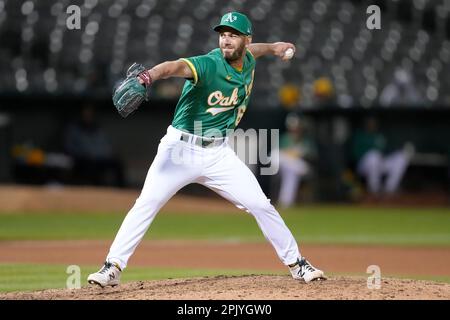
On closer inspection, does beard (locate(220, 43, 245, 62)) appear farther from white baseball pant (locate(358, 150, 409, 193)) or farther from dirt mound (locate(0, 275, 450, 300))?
white baseball pant (locate(358, 150, 409, 193))

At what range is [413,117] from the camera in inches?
757

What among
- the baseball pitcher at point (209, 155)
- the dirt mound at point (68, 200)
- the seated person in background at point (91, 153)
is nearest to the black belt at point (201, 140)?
the baseball pitcher at point (209, 155)

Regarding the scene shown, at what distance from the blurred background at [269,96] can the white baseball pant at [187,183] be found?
426 inches

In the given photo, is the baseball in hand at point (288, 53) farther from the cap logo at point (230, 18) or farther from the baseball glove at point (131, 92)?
the baseball glove at point (131, 92)

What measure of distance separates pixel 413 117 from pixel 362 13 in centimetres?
289

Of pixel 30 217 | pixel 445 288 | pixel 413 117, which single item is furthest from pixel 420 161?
pixel 445 288

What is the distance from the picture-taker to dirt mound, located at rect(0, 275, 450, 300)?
6098 mm

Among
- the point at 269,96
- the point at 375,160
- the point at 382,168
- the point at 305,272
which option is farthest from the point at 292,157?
the point at 305,272

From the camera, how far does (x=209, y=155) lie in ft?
21.1

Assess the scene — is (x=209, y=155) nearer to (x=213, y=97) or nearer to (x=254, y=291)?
(x=213, y=97)

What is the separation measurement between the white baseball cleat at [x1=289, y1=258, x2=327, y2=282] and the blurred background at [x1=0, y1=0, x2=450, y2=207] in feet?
35.3

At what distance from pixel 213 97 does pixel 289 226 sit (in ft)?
26.4

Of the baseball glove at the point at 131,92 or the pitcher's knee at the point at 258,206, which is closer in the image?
the baseball glove at the point at 131,92

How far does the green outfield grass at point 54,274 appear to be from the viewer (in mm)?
7535
